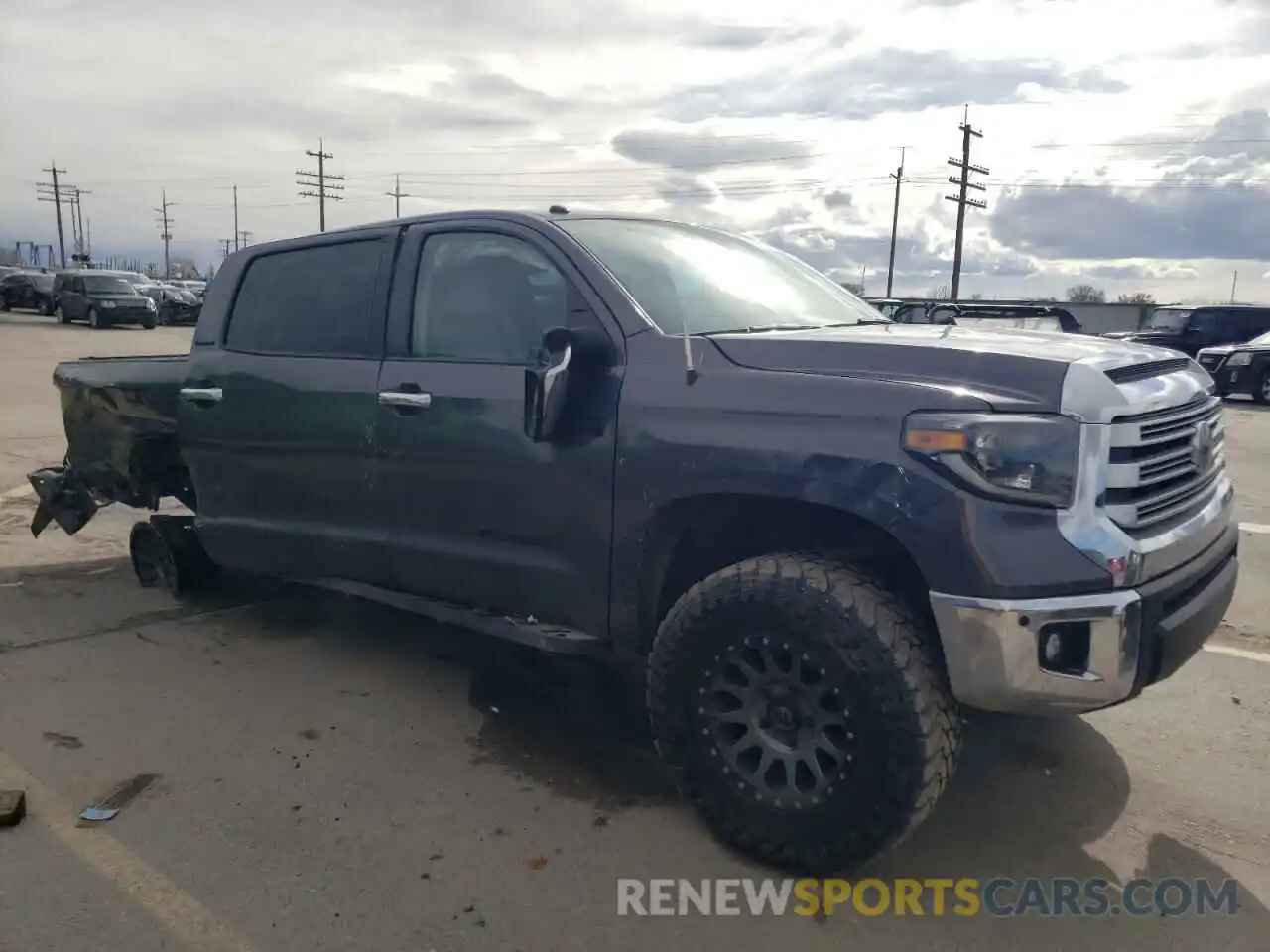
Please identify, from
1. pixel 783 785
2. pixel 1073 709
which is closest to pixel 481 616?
pixel 783 785

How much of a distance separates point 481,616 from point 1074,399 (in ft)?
7.03

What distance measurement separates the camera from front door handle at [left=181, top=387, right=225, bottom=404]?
4688 mm

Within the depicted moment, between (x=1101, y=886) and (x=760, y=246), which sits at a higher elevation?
(x=760, y=246)

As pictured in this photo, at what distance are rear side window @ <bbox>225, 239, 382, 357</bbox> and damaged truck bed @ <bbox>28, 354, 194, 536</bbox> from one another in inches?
27.4

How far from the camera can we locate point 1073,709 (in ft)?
8.88

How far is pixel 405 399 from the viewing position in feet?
12.6

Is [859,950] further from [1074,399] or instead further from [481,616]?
[481,616]

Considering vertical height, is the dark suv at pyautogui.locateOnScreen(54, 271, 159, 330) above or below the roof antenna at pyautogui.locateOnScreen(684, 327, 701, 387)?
below

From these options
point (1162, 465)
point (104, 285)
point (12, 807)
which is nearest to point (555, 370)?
point (1162, 465)

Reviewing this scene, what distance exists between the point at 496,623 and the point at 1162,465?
2188 mm

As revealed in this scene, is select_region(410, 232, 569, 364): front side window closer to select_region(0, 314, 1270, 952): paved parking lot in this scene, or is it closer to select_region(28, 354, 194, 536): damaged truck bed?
select_region(0, 314, 1270, 952): paved parking lot

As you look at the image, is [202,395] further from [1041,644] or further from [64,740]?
[1041,644]

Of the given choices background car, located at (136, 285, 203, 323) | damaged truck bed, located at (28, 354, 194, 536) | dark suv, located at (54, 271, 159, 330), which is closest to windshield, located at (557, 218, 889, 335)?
damaged truck bed, located at (28, 354, 194, 536)

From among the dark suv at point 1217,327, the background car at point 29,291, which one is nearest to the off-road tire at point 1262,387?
the dark suv at point 1217,327
